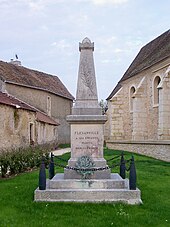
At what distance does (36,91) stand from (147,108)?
12.9 m

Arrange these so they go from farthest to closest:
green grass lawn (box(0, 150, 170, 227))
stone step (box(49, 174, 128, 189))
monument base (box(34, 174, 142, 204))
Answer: stone step (box(49, 174, 128, 189))
monument base (box(34, 174, 142, 204))
green grass lawn (box(0, 150, 170, 227))

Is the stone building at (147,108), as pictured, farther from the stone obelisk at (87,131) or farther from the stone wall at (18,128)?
the stone obelisk at (87,131)

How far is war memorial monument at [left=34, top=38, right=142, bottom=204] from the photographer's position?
691cm

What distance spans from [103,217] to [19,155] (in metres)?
7.08

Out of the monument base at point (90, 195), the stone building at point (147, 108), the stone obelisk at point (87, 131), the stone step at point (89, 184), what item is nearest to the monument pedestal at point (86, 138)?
the stone obelisk at point (87, 131)

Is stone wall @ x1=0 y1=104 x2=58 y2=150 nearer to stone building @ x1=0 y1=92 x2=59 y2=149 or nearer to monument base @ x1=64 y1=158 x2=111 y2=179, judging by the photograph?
stone building @ x1=0 y1=92 x2=59 y2=149

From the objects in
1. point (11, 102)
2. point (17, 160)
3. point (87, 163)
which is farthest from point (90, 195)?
point (11, 102)

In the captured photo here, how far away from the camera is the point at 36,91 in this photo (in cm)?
3195

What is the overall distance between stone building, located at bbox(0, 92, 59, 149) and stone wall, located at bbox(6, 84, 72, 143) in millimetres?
3800

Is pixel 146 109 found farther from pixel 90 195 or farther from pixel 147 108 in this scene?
pixel 90 195

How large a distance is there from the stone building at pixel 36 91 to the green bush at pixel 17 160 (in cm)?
1389

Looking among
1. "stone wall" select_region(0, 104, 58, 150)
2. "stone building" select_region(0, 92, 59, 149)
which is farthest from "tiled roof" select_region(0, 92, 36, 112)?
"stone wall" select_region(0, 104, 58, 150)

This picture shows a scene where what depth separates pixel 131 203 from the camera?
676cm

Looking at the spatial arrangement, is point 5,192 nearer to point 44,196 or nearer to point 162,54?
point 44,196
